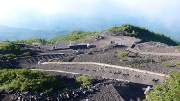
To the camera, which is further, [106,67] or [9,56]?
[9,56]

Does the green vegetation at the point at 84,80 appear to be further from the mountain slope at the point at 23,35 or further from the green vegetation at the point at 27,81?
the mountain slope at the point at 23,35

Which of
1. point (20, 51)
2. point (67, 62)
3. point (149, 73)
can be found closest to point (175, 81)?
point (149, 73)

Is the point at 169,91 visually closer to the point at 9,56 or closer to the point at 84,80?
the point at 84,80

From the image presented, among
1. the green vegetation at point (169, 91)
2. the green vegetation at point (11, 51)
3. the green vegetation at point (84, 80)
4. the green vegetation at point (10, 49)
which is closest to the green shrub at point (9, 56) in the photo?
the green vegetation at point (11, 51)

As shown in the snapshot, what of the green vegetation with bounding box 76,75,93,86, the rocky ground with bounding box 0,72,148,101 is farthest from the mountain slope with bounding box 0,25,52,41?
the rocky ground with bounding box 0,72,148,101

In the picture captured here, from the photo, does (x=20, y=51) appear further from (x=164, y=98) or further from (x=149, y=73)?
(x=164, y=98)

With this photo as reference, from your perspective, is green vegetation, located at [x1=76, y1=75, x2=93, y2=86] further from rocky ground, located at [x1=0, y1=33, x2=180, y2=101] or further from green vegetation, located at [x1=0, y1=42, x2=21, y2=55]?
green vegetation, located at [x1=0, y1=42, x2=21, y2=55]

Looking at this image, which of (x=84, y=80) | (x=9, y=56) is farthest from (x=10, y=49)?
(x=84, y=80)
